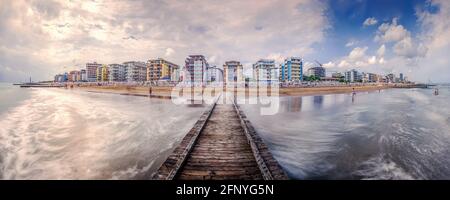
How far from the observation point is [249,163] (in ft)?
13.9

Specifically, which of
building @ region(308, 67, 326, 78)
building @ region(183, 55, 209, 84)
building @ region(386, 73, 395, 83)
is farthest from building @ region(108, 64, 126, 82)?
building @ region(386, 73, 395, 83)

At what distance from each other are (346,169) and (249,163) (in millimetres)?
2974

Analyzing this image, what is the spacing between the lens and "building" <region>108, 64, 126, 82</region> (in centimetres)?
9403

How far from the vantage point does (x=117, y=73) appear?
9450 cm

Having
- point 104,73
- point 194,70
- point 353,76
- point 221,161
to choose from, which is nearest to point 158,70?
point 194,70

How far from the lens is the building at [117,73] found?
308 feet

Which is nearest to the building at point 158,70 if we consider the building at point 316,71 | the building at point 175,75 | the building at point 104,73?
the building at point 175,75

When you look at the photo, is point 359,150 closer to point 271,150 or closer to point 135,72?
point 271,150

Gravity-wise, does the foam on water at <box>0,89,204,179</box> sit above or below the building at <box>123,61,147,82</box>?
below

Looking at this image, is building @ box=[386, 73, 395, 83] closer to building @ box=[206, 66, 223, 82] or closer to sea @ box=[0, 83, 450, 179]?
building @ box=[206, 66, 223, 82]

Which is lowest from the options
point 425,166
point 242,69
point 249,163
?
point 425,166

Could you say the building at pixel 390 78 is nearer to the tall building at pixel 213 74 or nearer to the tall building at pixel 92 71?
the tall building at pixel 213 74
